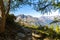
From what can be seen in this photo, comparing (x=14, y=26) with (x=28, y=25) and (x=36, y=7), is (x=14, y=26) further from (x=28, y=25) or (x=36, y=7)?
(x=36, y=7)

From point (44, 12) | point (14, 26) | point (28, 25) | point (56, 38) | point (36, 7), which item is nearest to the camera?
point (44, 12)

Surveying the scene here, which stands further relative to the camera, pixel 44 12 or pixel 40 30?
pixel 40 30

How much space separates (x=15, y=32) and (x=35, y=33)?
614mm

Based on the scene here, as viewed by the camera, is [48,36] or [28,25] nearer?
[48,36]

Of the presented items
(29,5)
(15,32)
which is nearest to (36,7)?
(29,5)

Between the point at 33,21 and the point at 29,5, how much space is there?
5.50ft

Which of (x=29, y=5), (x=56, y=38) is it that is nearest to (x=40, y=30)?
(x=56, y=38)

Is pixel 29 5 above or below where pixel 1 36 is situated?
above

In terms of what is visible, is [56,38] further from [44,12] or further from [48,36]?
[44,12]

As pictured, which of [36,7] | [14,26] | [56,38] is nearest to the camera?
[36,7]

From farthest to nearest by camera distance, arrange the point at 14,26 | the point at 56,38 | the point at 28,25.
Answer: the point at 28,25, the point at 14,26, the point at 56,38

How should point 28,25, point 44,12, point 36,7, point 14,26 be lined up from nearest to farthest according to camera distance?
point 44,12
point 36,7
point 14,26
point 28,25

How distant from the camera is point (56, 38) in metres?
6.38

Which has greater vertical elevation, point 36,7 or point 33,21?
point 36,7
